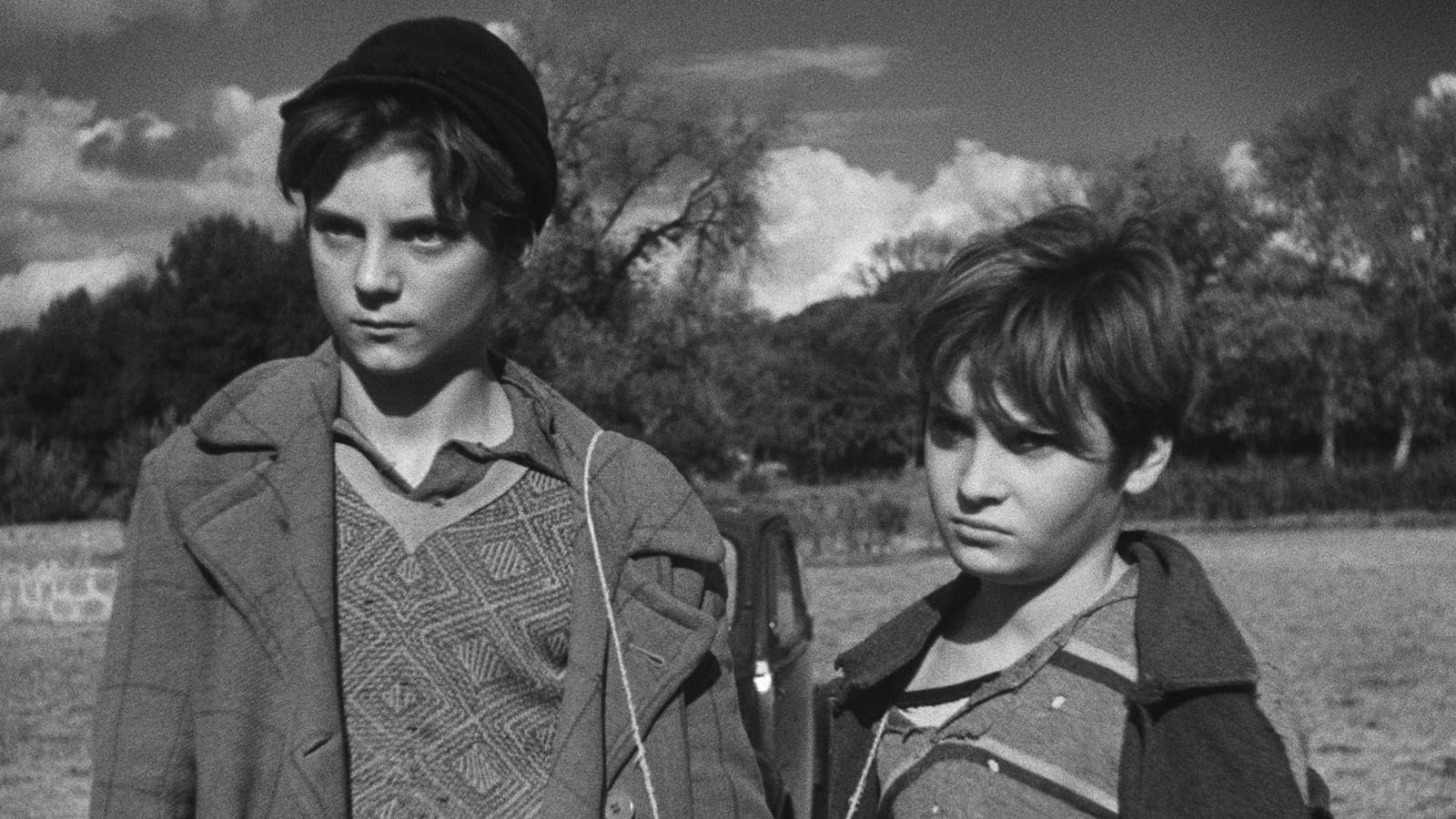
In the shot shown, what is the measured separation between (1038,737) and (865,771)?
259mm

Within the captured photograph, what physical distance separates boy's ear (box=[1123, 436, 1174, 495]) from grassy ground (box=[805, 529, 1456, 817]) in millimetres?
219

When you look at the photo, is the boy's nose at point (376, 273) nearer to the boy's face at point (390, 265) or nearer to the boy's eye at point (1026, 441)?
the boy's face at point (390, 265)

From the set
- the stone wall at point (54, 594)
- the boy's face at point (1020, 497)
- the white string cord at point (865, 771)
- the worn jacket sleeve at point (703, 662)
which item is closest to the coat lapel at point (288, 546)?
the worn jacket sleeve at point (703, 662)

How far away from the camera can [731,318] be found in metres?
29.4

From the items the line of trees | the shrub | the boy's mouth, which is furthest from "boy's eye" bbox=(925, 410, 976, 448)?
the shrub

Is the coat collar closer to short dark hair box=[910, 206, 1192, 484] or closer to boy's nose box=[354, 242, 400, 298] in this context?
short dark hair box=[910, 206, 1192, 484]

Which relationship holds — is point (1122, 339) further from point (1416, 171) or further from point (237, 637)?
point (1416, 171)

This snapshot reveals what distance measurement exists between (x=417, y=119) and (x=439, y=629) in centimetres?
63

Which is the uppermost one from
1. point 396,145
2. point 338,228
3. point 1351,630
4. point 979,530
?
point 396,145

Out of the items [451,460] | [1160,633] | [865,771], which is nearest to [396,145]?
[451,460]

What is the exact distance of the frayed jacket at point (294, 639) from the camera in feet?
6.24

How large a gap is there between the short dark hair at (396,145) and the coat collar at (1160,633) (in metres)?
0.74

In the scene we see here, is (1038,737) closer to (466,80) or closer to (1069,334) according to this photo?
(1069,334)

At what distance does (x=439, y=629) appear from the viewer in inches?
79.6
